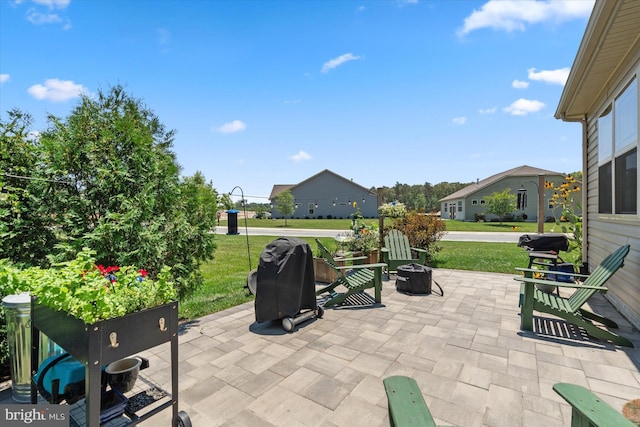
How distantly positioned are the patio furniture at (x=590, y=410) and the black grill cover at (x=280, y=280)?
2.88 metres

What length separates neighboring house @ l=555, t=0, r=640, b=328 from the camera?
3252 mm

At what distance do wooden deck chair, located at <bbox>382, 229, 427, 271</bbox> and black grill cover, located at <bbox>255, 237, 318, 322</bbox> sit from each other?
9.09ft

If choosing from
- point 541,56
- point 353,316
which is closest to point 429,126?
point 541,56

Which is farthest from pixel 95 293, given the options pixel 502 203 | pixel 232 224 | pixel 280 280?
pixel 502 203

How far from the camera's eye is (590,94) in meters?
5.00

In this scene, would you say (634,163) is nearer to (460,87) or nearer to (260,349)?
(260,349)

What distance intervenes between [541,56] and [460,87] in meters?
2.92

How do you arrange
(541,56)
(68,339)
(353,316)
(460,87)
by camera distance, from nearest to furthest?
(68,339) < (353,316) < (541,56) < (460,87)

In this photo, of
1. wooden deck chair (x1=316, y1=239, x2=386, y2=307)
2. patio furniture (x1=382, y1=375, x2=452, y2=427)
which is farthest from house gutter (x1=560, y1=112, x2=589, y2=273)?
patio furniture (x1=382, y1=375, x2=452, y2=427)

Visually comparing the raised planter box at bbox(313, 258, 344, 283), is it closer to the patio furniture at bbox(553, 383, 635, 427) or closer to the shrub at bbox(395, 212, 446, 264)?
the shrub at bbox(395, 212, 446, 264)

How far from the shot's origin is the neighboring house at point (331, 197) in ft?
131

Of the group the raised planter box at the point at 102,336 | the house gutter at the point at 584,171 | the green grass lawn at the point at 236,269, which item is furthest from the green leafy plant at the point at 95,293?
the house gutter at the point at 584,171

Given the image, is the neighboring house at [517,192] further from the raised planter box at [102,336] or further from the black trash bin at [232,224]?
the raised planter box at [102,336]

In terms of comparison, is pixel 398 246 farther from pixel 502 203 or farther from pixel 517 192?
pixel 517 192
